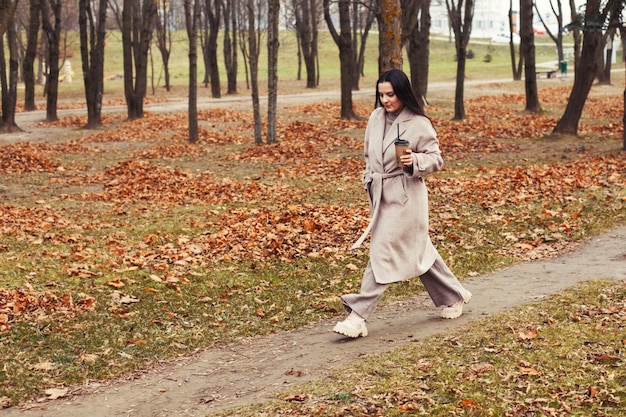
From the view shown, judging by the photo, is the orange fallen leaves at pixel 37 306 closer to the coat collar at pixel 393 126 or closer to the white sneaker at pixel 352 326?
the white sneaker at pixel 352 326

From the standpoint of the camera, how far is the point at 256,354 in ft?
23.9

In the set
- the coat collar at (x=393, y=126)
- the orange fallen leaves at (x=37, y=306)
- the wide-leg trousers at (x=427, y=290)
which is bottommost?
A: the orange fallen leaves at (x=37, y=306)

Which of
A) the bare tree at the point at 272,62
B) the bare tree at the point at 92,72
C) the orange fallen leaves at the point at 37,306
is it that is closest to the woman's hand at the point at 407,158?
the orange fallen leaves at the point at 37,306

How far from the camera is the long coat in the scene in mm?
6926

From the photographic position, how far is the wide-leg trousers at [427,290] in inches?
275

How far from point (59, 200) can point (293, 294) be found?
756cm

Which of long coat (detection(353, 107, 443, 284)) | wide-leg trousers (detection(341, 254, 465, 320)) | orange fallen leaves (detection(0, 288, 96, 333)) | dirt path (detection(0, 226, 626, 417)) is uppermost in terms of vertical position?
long coat (detection(353, 107, 443, 284))

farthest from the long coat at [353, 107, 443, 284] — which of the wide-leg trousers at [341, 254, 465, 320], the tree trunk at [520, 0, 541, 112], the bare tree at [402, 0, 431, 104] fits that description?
the bare tree at [402, 0, 431, 104]

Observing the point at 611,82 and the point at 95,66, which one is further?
the point at 611,82

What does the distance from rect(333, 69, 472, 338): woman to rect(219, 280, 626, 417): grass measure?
58cm

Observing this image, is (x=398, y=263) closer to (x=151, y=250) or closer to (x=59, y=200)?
(x=151, y=250)

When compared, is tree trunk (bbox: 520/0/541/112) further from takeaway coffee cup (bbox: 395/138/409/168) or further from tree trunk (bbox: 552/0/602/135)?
takeaway coffee cup (bbox: 395/138/409/168)

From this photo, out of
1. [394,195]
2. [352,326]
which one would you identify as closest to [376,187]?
[394,195]

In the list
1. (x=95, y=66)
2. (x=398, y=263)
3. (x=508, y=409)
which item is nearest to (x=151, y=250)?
(x=398, y=263)
